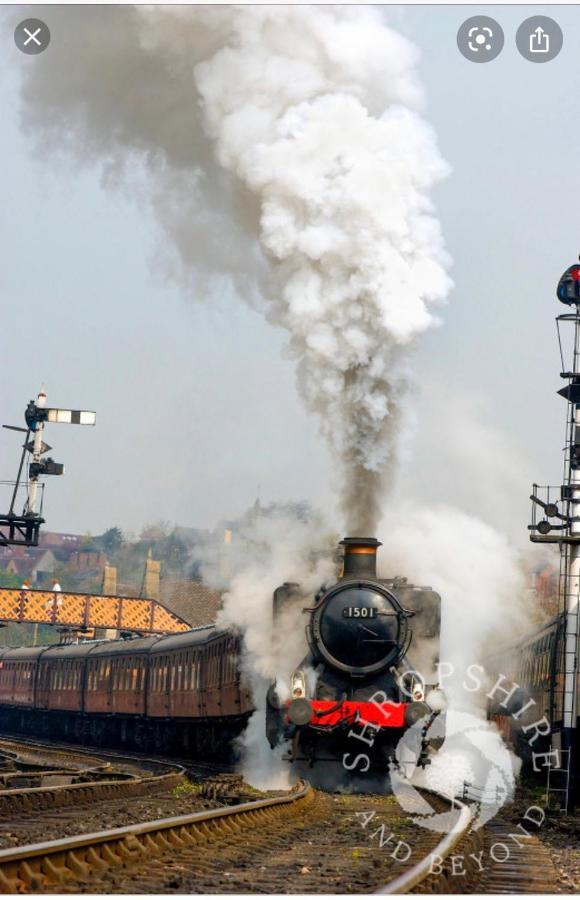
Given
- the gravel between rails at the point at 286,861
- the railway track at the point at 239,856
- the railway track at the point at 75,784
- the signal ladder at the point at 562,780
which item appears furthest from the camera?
the signal ladder at the point at 562,780

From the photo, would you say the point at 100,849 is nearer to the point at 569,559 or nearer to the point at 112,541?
the point at 569,559

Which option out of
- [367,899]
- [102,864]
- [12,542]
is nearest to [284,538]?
[12,542]

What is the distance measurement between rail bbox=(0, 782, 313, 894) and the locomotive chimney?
21.2 feet

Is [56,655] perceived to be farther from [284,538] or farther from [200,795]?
[200,795]

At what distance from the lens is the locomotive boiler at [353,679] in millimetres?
18406

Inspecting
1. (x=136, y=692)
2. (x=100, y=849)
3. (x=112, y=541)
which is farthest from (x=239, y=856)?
(x=112, y=541)

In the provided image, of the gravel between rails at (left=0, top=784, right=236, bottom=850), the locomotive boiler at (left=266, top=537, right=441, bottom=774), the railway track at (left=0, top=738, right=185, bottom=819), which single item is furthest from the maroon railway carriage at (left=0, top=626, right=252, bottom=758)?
the gravel between rails at (left=0, top=784, right=236, bottom=850)

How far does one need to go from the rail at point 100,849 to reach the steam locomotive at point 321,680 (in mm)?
5134

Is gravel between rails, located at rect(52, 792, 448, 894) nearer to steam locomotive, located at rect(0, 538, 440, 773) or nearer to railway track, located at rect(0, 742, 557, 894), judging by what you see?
railway track, located at rect(0, 742, 557, 894)

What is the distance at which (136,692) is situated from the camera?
37781mm

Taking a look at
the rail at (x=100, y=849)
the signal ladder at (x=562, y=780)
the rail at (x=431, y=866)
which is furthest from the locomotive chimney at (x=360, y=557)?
the rail at (x=100, y=849)

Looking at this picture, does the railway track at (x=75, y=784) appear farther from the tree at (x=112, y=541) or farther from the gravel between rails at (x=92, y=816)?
the tree at (x=112, y=541)

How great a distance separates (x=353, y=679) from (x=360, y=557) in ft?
5.81

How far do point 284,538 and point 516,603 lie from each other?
10.4 m
